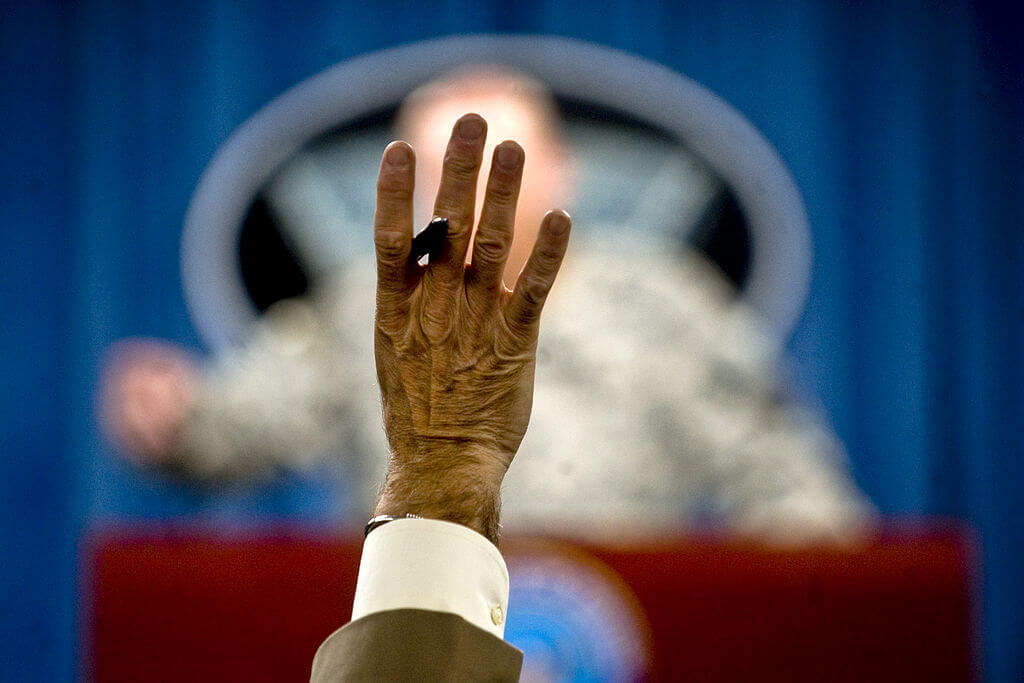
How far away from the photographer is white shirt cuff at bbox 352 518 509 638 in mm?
539

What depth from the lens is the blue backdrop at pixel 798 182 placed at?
2.57 m

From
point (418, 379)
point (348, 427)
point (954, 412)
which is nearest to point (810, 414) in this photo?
point (954, 412)

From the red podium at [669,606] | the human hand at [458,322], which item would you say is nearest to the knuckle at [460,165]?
the human hand at [458,322]

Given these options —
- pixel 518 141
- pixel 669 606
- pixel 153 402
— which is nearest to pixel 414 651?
pixel 669 606

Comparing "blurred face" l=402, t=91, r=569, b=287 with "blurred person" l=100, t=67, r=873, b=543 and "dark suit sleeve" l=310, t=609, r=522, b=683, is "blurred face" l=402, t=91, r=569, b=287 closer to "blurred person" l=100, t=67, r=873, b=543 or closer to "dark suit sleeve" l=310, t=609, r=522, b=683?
"blurred person" l=100, t=67, r=873, b=543

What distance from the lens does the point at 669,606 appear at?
111 cm

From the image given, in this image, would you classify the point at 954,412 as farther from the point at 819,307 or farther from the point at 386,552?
the point at 386,552

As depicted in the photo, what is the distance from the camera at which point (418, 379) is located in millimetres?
649

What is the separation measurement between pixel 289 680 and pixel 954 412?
205cm

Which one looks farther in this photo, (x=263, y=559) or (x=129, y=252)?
(x=129, y=252)

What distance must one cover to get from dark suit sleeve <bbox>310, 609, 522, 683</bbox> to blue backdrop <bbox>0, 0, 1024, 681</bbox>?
2.07 m

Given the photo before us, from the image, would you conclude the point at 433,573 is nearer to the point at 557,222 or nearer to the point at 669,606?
the point at 557,222

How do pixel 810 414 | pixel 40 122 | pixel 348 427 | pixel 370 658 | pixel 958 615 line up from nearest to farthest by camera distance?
Result: 1. pixel 370 658
2. pixel 958 615
3. pixel 348 427
4. pixel 810 414
5. pixel 40 122

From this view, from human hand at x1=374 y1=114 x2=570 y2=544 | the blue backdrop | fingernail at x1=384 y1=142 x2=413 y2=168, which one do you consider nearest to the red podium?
human hand at x1=374 y1=114 x2=570 y2=544
